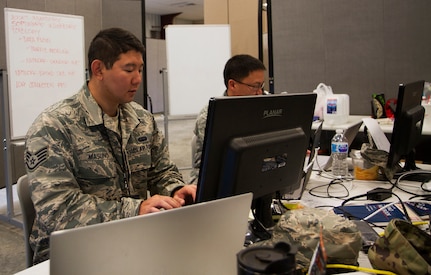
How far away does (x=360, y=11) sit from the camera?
359cm

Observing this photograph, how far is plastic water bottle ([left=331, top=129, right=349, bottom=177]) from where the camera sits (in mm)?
1946

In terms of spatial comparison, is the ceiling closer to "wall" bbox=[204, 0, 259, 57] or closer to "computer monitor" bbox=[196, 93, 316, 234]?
"wall" bbox=[204, 0, 259, 57]

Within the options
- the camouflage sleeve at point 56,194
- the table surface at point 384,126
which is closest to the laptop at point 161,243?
the camouflage sleeve at point 56,194

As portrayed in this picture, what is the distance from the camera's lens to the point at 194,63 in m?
4.22

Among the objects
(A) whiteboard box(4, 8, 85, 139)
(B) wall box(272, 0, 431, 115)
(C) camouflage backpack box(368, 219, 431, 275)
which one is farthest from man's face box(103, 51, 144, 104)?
(B) wall box(272, 0, 431, 115)

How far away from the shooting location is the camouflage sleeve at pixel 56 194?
126 cm

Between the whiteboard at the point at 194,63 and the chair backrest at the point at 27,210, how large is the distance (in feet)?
Result: 9.68

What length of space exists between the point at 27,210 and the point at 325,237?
955 millimetres

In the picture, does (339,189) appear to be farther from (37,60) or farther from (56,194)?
(37,60)

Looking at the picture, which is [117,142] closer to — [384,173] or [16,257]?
[384,173]

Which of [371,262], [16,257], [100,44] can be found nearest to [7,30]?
[16,257]

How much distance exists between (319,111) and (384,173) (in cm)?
149

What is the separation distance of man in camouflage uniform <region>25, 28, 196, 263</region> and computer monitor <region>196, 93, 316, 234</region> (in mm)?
268

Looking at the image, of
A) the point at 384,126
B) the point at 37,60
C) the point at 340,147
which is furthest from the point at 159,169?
the point at 37,60
